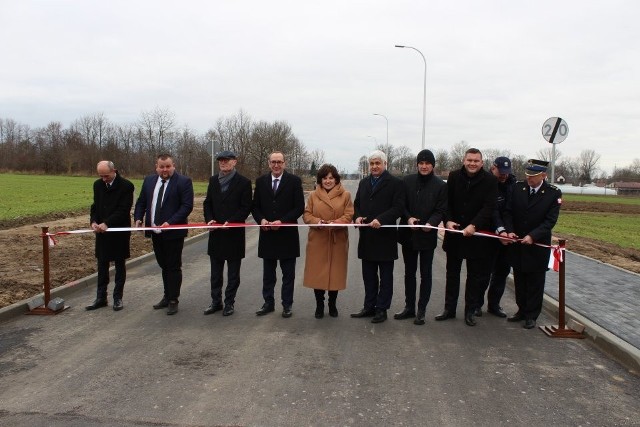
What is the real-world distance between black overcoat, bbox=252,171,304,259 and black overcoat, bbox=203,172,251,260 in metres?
0.21

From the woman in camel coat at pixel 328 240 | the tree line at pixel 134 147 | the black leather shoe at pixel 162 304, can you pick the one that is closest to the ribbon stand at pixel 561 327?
the woman in camel coat at pixel 328 240

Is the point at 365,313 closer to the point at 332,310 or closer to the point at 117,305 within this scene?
the point at 332,310

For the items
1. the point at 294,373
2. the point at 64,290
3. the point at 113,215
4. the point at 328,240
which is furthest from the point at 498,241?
the point at 64,290

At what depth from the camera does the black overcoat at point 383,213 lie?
247 inches

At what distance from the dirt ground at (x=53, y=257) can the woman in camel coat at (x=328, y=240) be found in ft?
13.5

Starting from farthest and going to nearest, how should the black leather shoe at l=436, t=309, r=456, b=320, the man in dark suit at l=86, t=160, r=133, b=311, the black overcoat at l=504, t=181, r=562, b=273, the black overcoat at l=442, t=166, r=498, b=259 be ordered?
the man in dark suit at l=86, t=160, r=133, b=311, the black leather shoe at l=436, t=309, r=456, b=320, the black overcoat at l=442, t=166, r=498, b=259, the black overcoat at l=504, t=181, r=562, b=273

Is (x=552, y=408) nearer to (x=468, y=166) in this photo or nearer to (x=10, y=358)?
(x=468, y=166)

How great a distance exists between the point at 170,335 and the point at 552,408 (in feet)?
13.1

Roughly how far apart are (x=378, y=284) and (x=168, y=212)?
3008 mm

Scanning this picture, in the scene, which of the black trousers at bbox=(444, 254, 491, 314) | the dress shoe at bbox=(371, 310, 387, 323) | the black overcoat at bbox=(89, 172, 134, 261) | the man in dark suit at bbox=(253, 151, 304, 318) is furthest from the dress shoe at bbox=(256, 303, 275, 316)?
the black trousers at bbox=(444, 254, 491, 314)

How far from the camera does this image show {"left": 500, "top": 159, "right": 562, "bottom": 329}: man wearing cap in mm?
6039

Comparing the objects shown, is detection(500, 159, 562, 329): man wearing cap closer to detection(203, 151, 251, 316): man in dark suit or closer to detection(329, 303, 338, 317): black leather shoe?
detection(329, 303, 338, 317): black leather shoe

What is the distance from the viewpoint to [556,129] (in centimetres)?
995

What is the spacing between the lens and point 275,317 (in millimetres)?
6492
